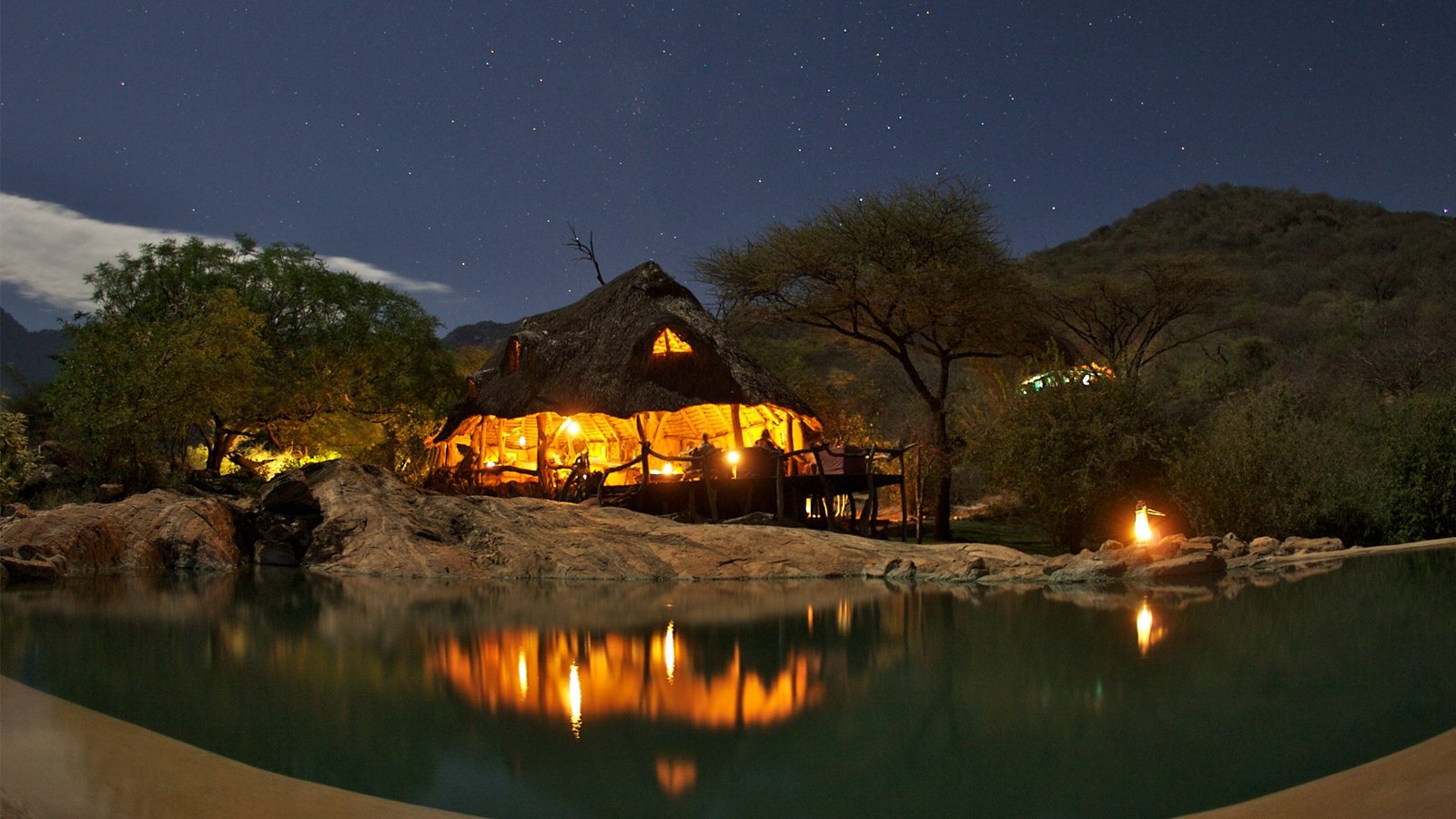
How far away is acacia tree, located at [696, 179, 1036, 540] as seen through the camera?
19.8m

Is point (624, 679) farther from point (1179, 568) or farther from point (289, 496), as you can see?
point (289, 496)

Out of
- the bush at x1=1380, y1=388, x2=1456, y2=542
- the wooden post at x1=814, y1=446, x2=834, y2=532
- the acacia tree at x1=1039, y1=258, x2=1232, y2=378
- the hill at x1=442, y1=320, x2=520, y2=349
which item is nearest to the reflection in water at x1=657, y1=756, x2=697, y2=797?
the wooden post at x1=814, y1=446, x2=834, y2=532

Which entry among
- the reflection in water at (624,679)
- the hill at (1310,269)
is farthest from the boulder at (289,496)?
the hill at (1310,269)

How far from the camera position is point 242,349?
1894 centimetres

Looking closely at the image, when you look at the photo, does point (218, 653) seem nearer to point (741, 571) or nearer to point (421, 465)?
point (741, 571)

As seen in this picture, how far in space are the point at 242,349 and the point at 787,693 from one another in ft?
54.9

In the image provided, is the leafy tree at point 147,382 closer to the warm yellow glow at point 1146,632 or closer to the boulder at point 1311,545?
the warm yellow glow at point 1146,632

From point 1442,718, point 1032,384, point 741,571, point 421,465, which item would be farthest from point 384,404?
point 1442,718

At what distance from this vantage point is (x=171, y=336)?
18.3 metres

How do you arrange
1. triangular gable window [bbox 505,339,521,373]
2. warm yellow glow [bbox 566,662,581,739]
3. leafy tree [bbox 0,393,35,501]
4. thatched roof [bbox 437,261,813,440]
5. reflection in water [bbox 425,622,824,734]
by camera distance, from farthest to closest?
triangular gable window [bbox 505,339,521,373], thatched roof [bbox 437,261,813,440], leafy tree [bbox 0,393,35,501], reflection in water [bbox 425,622,824,734], warm yellow glow [bbox 566,662,581,739]

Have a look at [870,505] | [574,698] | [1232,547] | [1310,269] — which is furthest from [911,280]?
[1310,269]

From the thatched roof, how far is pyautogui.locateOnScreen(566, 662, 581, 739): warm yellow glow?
1436 centimetres

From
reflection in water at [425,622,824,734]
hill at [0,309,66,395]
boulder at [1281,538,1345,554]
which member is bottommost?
boulder at [1281,538,1345,554]

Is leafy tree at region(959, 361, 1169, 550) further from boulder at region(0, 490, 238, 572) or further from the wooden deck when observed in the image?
boulder at region(0, 490, 238, 572)
